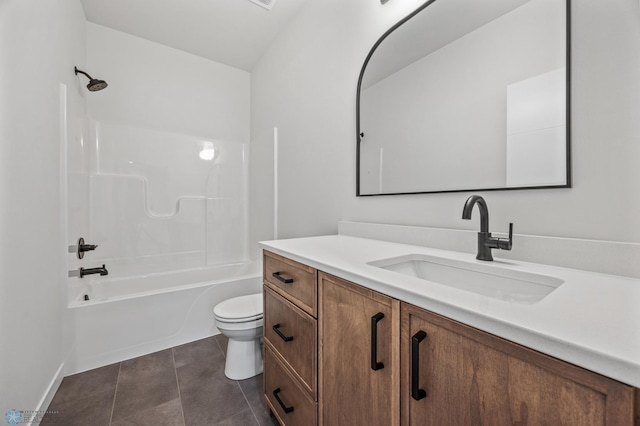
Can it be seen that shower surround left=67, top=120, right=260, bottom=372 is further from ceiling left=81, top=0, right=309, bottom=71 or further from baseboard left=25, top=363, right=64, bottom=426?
ceiling left=81, top=0, right=309, bottom=71

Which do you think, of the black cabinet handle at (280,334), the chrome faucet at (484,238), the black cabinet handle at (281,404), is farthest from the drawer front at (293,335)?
the chrome faucet at (484,238)

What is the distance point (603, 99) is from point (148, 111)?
124 inches

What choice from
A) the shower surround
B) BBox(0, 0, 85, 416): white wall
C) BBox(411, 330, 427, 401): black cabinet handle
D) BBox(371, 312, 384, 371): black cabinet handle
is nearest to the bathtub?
the shower surround

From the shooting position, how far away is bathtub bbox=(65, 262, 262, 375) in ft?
5.64

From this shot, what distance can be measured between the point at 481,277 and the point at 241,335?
134 centimetres

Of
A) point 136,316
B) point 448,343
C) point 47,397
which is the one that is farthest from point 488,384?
point 136,316

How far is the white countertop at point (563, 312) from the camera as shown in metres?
0.35

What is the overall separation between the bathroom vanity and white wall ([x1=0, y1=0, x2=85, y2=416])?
1068 mm

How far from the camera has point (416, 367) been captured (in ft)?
1.86

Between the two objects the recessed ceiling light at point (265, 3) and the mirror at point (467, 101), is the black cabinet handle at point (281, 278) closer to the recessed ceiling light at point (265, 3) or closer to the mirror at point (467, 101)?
the mirror at point (467, 101)

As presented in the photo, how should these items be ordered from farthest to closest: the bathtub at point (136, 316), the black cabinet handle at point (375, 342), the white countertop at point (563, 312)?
the bathtub at point (136, 316) < the black cabinet handle at point (375, 342) < the white countertop at point (563, 312)

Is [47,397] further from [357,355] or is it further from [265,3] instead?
[265,3]

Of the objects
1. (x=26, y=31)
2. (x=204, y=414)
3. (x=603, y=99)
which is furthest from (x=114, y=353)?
(x=603, y=99)

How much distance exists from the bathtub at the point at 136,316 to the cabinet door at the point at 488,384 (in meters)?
1.92
